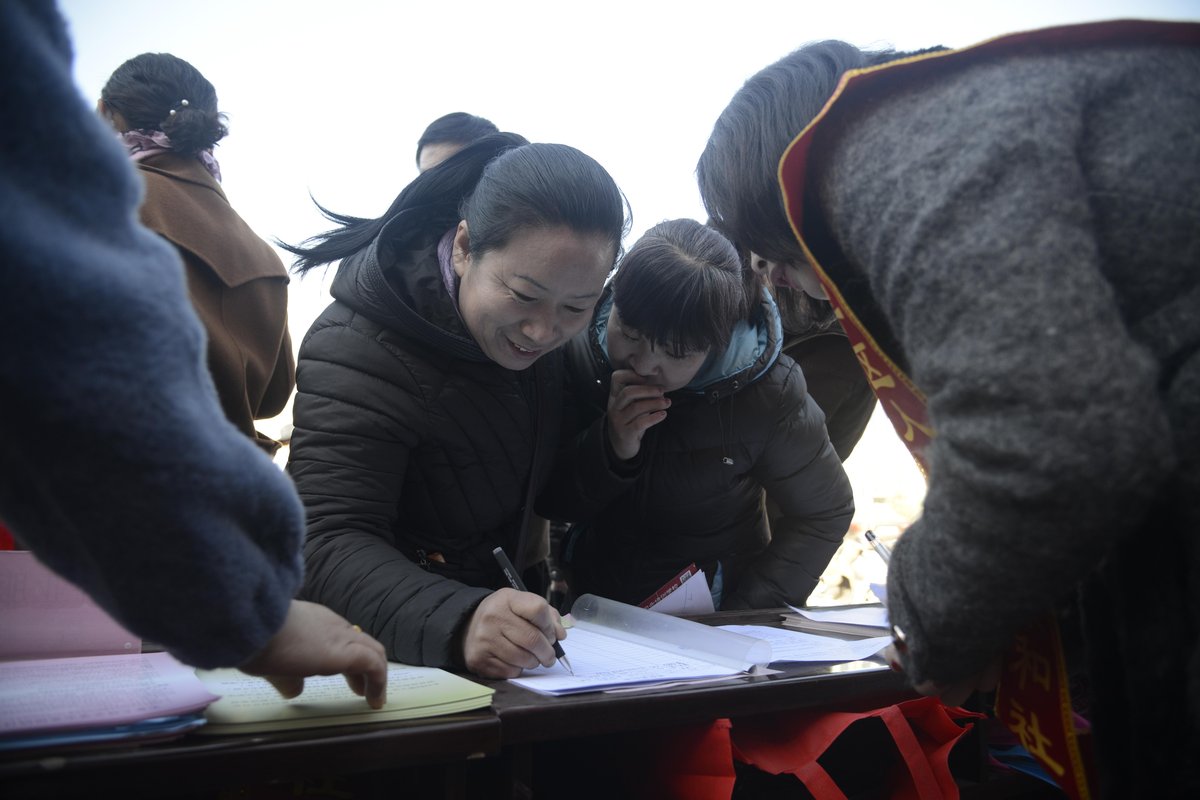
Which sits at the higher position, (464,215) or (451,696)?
(464,215)

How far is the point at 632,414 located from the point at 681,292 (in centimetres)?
24

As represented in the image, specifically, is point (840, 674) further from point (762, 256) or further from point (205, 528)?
point (205, 528)

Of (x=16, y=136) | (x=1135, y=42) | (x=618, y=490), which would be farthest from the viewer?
(x=618, y=490)

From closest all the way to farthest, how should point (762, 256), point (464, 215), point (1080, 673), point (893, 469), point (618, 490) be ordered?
1. point (1080, 673)
2. point (762, 256)
3. point (464, 215)
4. point (618, 490)
5. point (893, 469)

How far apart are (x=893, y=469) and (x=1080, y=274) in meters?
7.71

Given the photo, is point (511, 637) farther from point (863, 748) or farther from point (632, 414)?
point (632, 414)

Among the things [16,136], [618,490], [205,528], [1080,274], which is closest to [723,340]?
[618,490]

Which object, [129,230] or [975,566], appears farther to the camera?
[975,566]

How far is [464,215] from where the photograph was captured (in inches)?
59.9

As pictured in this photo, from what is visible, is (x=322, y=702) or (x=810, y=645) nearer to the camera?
(x=322, y=702)

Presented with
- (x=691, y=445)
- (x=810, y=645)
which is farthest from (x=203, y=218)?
(x=810, y=645)

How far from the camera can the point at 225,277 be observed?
1.70 metres

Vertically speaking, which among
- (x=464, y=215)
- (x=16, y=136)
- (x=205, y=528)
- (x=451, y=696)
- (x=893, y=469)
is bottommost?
(x=893, y=469)

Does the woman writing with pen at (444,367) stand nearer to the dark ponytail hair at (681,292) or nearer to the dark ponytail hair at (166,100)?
the dark ponytail hair at (681,292)
